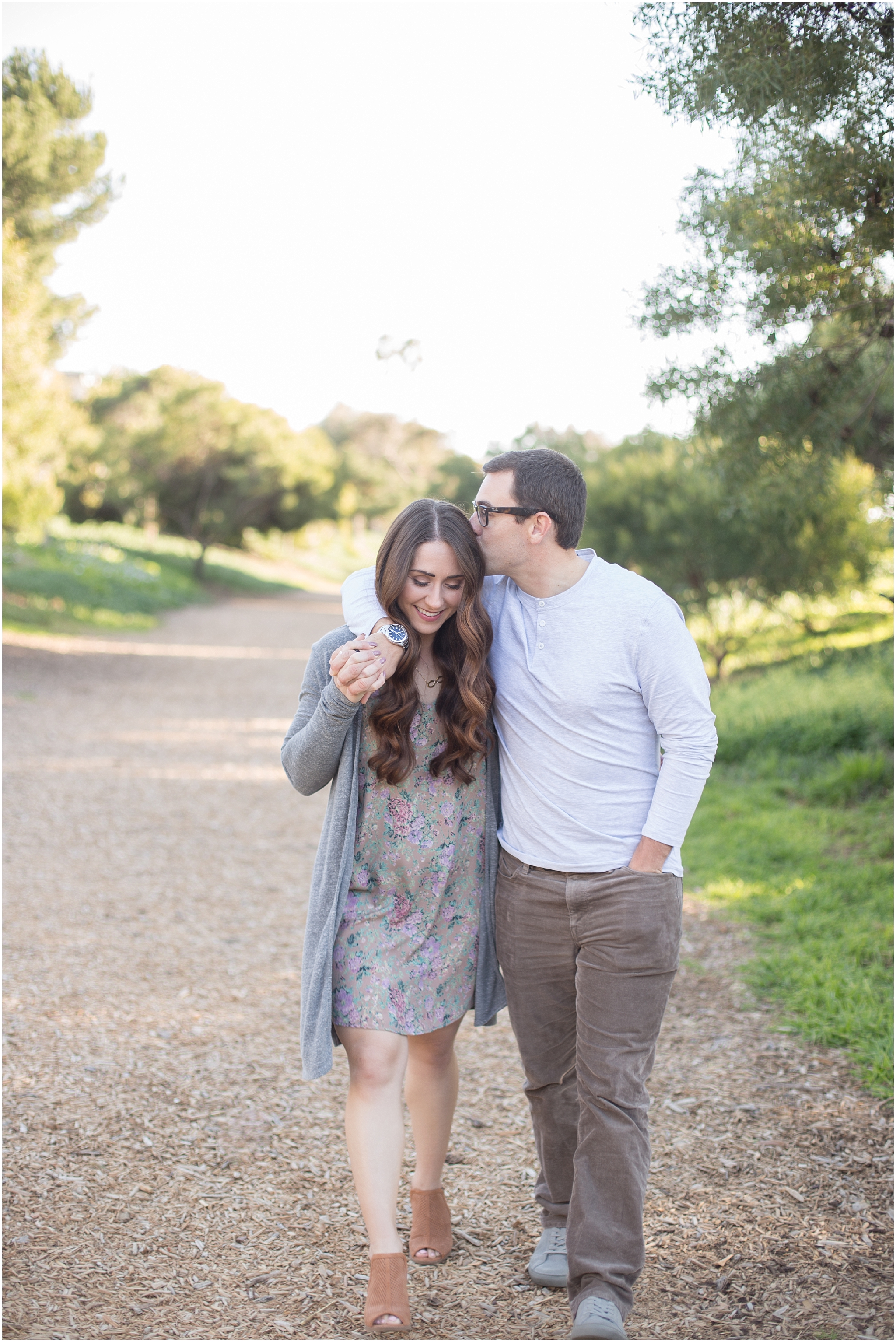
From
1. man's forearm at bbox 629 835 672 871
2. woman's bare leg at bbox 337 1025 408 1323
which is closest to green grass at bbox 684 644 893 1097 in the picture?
man's forearm at bbox 629 835 672 871

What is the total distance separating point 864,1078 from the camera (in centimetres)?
373

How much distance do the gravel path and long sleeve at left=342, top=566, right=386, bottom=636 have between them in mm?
1703

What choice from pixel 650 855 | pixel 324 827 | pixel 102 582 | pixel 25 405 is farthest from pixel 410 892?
pixel 102 582

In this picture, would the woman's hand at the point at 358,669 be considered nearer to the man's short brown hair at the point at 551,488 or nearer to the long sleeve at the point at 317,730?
the long sleeve at the point at 317,730

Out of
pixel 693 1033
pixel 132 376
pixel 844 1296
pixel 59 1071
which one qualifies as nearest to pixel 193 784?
pixel 59 1071

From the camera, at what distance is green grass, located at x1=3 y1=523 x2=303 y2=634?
18641 mm

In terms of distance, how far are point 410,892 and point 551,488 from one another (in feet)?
3.50

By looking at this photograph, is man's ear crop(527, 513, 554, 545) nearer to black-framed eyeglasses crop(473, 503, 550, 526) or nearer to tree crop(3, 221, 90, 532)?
black-framed eyeglasses crop(473, 503, 550, 526)

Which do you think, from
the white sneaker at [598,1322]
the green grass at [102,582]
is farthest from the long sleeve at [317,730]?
the green grass at [102,582]

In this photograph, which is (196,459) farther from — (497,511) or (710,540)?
(497,511)

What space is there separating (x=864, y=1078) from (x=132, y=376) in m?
32.4

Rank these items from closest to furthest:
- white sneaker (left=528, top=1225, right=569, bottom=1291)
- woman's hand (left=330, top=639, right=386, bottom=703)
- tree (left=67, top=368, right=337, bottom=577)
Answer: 1. woman's hand (left=330, top=639, right=386, bottom=703)
2. white sneaker (left=528, top=1225, right=569, bottom=1291)
3. tree (left=67, top=368, right=337, bottom=577)

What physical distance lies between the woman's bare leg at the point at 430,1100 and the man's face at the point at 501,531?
1.23 meters

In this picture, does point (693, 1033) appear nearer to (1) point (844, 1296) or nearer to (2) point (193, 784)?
(1) point (844, 1296)
